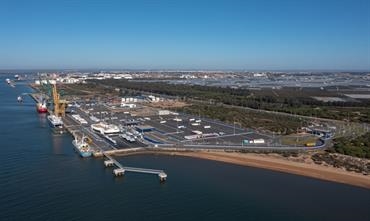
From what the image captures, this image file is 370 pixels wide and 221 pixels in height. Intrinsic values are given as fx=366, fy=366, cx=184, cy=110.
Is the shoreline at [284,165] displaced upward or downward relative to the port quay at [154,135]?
downward

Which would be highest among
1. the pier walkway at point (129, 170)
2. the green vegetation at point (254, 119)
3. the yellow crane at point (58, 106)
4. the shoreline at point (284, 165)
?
the yellow crane at point (58, 106)

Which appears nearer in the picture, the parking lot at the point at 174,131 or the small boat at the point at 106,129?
the parking lot at the point at 174,131

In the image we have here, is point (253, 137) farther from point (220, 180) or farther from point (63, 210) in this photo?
point (63, 210)

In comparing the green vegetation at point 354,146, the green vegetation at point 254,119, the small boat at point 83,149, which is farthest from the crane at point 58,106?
the green vegetation at point 354,146

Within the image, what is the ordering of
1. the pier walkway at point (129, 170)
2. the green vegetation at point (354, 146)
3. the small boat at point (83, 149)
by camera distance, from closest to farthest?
the pier walkway at point (129, 170) → the green vegetation at point (354, 146) → the small boat at point (83, 149)

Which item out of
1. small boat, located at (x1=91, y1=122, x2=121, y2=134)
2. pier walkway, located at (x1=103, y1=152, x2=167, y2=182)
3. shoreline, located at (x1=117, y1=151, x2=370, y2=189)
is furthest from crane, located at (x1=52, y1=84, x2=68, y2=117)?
pier walkway, located at (x1=103, y1=152, x2=167, y2=182)

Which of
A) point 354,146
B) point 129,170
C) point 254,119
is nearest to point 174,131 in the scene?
point 254,119

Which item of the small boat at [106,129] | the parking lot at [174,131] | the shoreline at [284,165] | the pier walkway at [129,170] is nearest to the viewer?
the pier walkway at [129,170]

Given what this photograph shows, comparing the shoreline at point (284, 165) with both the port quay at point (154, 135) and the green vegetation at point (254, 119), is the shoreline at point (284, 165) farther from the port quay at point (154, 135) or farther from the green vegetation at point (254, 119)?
the green vegetation at point (254, 119)
